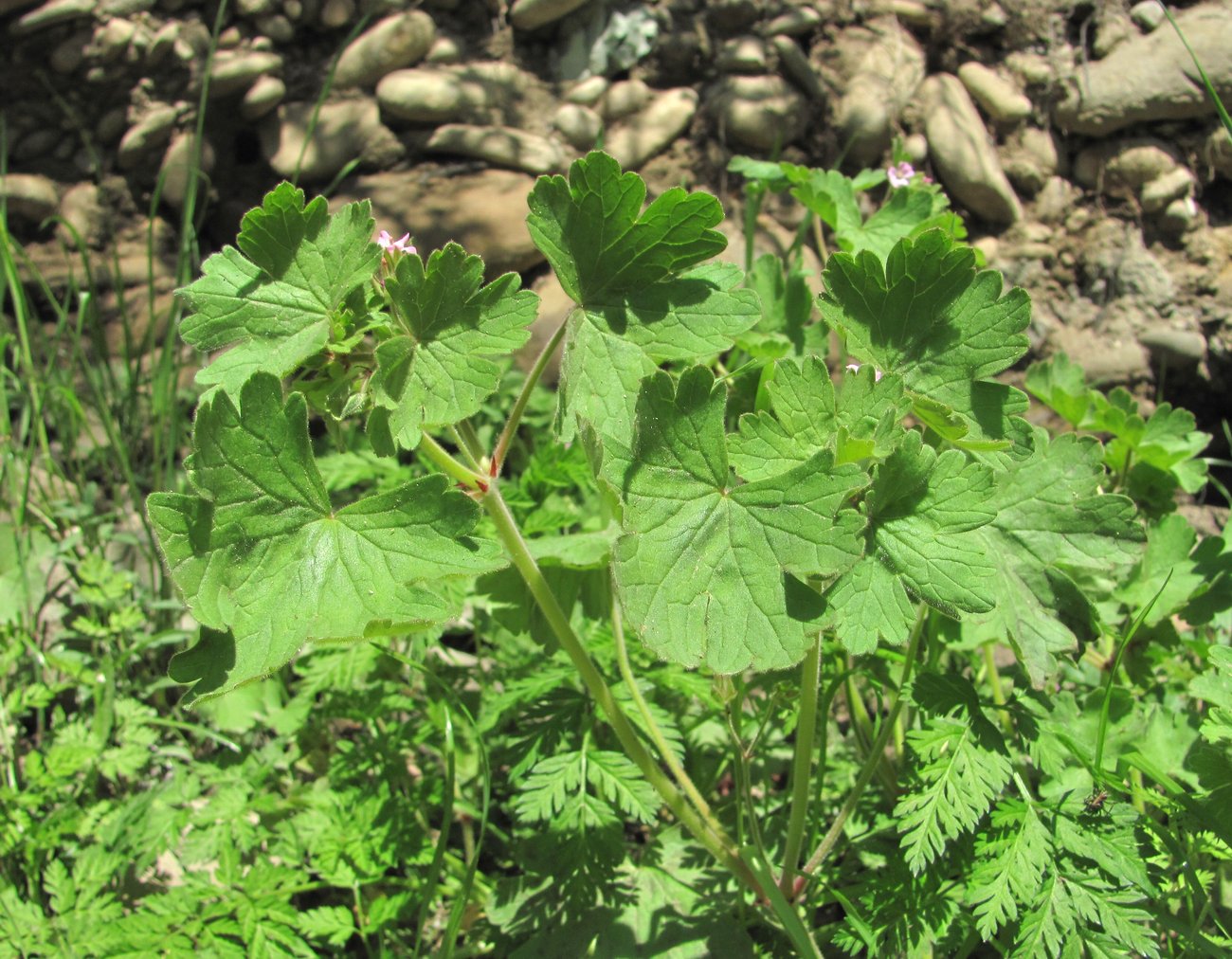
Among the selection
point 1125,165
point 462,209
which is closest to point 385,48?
point 462,209

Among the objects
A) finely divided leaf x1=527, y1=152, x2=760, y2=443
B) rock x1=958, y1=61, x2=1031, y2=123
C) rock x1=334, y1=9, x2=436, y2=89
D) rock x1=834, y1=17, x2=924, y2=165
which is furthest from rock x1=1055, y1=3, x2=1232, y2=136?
finely divided leaf x1=527, y1=152, x2=760, y2=443

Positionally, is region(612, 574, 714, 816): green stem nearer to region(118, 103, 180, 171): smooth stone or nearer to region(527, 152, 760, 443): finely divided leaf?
region(527, 152, 760, 443): finely divided leaf

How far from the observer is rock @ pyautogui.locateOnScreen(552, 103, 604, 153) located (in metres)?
3.91

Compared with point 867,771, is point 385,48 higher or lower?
higher

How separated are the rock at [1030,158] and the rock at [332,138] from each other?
7.59 feet

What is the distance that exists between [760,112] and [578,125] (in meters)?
0.70

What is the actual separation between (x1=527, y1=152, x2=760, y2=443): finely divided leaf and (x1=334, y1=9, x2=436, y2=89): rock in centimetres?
289

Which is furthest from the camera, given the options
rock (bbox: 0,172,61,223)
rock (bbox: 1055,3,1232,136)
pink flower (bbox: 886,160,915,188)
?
rock (bbox: 0,172,61,223)

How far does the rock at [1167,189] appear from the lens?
357 centimetres

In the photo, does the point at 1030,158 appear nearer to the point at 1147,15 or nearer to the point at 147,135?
the point at 1147,15

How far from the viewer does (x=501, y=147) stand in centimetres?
384

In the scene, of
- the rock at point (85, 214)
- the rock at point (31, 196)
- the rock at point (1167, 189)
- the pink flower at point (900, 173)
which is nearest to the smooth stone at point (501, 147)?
the rock at point (85, 214)

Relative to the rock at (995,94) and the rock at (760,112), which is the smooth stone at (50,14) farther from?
the rock at (995,94)

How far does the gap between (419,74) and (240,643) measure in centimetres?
318
